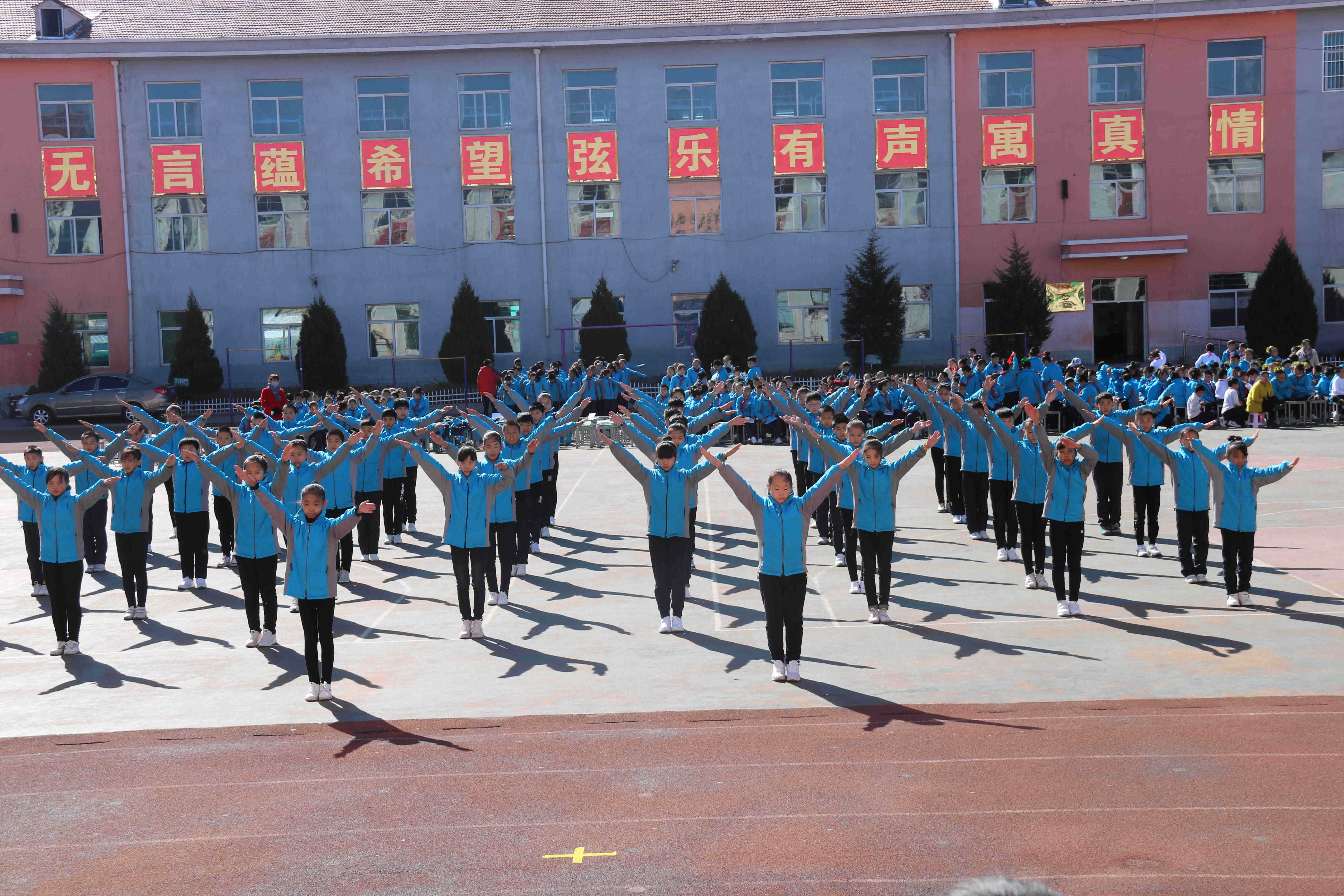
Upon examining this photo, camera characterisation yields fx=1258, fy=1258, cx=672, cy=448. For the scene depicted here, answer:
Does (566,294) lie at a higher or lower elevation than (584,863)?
higher

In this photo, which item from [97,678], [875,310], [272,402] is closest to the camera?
[97,678]

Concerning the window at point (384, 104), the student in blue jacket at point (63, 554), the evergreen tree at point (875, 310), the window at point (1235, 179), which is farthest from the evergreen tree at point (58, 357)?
the window at point (1235, 179)

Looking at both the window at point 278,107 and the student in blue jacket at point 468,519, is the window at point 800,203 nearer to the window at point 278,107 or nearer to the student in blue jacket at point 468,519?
Answer: the window at point 278,107

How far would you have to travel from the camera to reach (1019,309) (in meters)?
37.0

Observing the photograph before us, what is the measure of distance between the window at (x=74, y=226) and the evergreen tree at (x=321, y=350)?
743 centimetres

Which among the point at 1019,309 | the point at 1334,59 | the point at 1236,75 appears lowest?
the point at 1019,309

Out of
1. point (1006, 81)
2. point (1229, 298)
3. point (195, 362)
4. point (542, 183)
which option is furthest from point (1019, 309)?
point (195, 362)

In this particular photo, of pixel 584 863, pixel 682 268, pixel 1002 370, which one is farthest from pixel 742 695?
pixel 682 268

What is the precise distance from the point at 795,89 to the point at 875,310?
25.3 ft

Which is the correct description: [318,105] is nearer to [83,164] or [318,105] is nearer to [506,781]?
[83,164]

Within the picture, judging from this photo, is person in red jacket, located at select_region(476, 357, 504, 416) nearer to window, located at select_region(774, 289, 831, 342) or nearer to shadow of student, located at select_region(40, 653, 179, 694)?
window, located at select_region(774, 289, 831, 342)

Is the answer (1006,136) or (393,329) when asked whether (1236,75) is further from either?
(393,329)

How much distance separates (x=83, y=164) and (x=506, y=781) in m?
37.7

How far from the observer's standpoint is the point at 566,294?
132 feet
